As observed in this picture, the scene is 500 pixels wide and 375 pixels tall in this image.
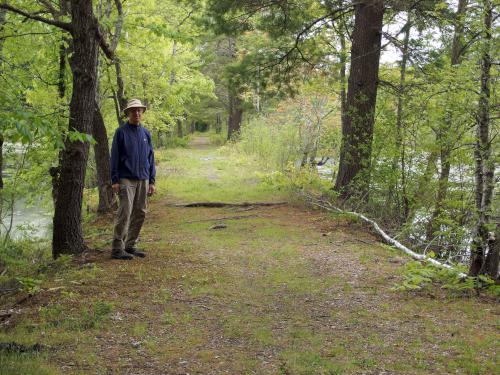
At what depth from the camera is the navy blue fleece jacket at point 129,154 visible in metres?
6.20

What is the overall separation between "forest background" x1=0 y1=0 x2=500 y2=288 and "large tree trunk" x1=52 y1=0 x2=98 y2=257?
0.01m

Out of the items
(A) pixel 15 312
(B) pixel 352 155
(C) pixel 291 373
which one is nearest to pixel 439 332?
(C) pixel 291 373

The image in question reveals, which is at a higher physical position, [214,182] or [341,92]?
[341,92]

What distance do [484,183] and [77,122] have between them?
16.0 feet

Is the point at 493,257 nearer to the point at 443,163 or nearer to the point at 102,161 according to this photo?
the point at 443,163

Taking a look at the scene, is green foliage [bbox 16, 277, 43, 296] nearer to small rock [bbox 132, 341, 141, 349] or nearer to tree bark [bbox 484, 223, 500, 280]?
small rock [bbox 132, 341, 141, 349]

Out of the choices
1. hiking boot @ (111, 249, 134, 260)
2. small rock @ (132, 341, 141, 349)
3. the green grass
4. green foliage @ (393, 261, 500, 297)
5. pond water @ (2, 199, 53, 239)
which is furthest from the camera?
pond water @ (2, 199, 53, 239)

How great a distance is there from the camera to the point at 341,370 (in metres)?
3.44

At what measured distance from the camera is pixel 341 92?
47.9ft

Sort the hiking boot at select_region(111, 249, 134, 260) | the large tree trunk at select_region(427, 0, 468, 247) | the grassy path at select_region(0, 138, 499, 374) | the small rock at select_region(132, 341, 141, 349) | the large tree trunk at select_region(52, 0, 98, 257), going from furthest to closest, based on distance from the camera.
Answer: the large tree trunk at select_region(427, 0, 468, 247)
the hiking boot at select_region(111, 249, 134, 260)
the large tree trunk at select_region(52, 0, 98, 257)
the small rock at select_region(132, 341, 141, 349)
the grassy path at select_region(0, 138, 499, 374)

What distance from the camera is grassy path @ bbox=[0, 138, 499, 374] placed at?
11.7 ft

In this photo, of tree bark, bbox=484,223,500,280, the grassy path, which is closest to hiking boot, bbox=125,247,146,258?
the grassy path

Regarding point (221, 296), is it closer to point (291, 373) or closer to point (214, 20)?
point (291, 373)

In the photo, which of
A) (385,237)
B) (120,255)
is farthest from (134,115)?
(385,237)
